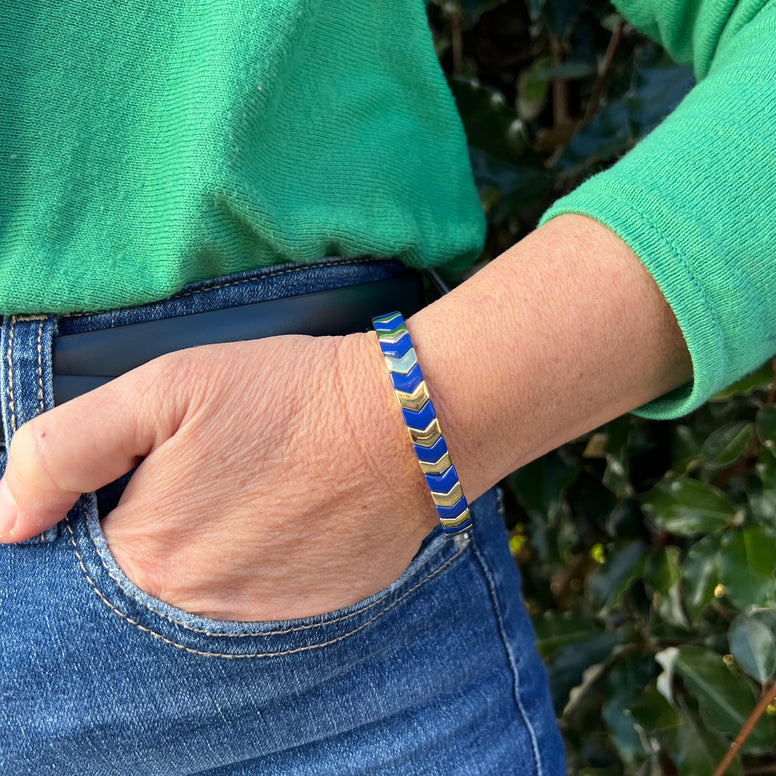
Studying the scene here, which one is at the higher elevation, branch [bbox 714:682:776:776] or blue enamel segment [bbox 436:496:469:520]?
blue enamel segment [bbox 436:496:469:520]

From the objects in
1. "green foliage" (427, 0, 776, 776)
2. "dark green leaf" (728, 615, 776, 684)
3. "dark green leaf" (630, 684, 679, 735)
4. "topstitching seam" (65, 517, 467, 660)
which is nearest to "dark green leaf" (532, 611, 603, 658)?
"green foliage" (427, 0, 776, 776)

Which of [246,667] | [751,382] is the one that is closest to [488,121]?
[751,382]

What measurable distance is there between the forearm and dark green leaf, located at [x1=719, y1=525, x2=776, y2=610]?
546mm

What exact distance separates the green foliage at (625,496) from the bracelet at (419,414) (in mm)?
556

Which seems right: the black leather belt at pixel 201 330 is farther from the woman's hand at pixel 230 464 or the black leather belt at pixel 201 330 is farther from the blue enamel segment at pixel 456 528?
the blue enamel segment at pixel 456 528

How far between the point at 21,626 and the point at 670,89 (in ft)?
3.36

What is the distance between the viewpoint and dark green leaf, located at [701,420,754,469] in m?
0.98

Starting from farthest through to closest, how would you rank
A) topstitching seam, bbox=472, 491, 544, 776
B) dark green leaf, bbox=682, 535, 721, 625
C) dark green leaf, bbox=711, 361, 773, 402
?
dark green leaf, bbox=682, 535, 721, 625, dark green leaf, bbox=711, 361, 773, 402, topstitching seam, bbox=472, 491, 544, 776

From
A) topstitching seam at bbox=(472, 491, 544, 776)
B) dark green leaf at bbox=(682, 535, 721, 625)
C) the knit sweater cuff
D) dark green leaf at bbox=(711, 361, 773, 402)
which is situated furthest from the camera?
dark green leaf at bbox=(682, 535, 721, 625)

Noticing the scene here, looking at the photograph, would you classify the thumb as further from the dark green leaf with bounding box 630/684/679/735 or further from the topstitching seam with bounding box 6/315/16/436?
the dark green leaf with bounding box 630/684/679/735

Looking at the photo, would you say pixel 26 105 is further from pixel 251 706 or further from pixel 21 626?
pixel 251 706

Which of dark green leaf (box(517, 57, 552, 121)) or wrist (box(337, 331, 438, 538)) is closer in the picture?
wrist (box(337, 331, 438, 538))

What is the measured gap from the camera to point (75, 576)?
0.55 metres

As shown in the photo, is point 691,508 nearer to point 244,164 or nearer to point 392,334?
point 392,334
